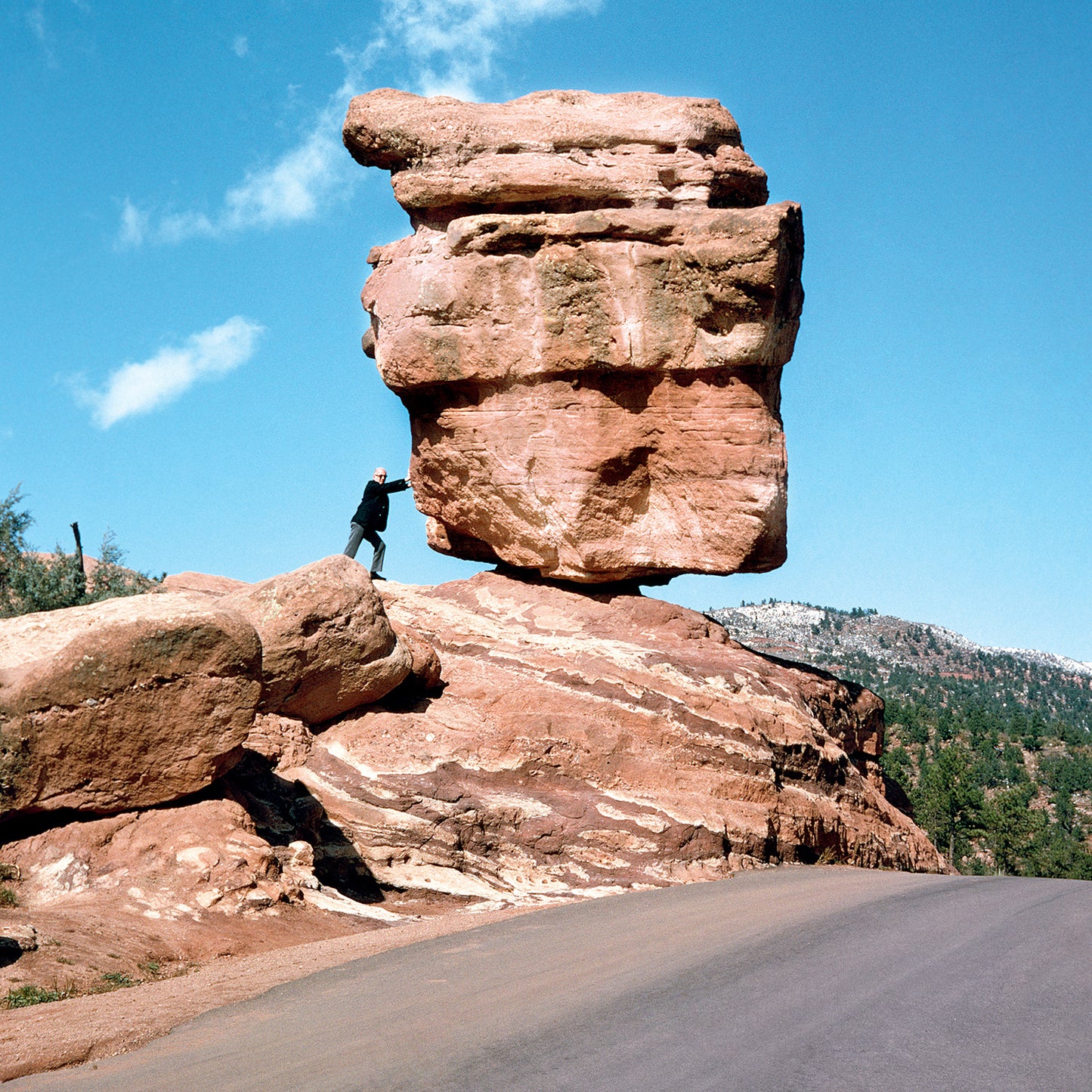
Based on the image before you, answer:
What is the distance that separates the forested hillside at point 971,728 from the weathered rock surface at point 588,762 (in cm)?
614

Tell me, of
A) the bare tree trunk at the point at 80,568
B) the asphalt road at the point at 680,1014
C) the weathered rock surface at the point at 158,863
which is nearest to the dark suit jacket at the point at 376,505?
the bare tree trunk at the point at 80,568

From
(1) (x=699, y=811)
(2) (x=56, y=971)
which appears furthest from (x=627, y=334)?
(2) (x=56, y=971)

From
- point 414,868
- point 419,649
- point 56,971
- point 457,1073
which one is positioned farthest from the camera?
point 419,649

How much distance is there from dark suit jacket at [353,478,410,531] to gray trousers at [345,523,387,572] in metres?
0.09

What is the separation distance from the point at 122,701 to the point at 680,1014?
6148 mm

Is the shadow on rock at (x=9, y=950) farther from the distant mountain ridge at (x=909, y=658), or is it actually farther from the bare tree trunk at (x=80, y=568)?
the distant mountain ridge at (x=909, y=658)

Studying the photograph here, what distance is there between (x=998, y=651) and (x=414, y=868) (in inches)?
4171

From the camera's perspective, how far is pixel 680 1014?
6730mm

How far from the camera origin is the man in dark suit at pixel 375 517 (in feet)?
63.3

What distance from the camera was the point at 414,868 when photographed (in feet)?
42.0

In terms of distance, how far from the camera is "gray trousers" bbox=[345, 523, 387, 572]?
19234 mm

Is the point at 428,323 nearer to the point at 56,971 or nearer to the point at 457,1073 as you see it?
the point at 56,971

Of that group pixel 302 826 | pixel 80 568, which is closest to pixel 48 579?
pixel 80 568

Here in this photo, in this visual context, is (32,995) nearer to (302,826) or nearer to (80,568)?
(302,826)
